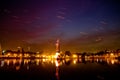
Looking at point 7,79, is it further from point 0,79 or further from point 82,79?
point 82,79

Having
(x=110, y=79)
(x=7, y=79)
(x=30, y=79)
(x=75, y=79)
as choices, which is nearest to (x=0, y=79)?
(x=7, y=79)

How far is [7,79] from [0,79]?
4.31 ft

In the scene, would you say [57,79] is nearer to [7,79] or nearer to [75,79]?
[75,79]

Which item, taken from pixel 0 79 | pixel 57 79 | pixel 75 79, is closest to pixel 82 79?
pixel 75 79

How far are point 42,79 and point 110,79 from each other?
42.2 ft

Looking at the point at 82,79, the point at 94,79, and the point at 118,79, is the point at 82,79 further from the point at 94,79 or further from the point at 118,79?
the point at 118,79

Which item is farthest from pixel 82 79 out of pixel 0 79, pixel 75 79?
pixel 0 79

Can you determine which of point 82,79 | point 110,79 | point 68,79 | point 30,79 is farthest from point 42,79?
point 110,79

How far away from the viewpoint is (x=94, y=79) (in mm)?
39750

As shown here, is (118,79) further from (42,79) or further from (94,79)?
(42,79)

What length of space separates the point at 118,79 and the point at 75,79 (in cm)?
796

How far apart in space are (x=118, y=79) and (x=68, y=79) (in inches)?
362

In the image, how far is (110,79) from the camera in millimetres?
39125

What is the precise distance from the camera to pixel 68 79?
40.0m
